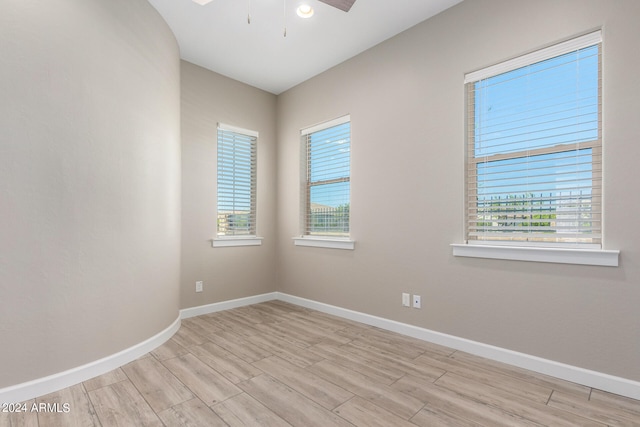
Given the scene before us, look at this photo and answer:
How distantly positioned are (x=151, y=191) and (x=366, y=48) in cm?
252

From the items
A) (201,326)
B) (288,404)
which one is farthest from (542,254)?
(201,326)

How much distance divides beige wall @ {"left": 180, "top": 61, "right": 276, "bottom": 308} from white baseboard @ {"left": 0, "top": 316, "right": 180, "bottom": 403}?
41.1 inches

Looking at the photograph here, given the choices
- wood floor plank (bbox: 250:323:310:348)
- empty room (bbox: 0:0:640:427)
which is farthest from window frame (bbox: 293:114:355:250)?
wood floor plank (bbox: 250:323:310:348)

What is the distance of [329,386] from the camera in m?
2.14

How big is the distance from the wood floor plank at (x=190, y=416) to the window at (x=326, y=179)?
89.6 inches

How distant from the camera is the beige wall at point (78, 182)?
193cm

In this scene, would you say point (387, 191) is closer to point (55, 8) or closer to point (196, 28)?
point (196, 28)

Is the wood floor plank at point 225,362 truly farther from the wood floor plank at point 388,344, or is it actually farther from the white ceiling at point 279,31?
the white ceiling at point 279,31

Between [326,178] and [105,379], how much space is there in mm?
2818

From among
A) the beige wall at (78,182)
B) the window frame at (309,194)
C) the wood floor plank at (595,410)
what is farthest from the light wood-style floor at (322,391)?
the window frame at (309,194)

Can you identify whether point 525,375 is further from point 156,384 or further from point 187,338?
point 187,338

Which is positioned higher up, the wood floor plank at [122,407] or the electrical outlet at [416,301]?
the electrical outlet at [416,301]

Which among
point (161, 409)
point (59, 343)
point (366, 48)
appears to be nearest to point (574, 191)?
point (366, 48)

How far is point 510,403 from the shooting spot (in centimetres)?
193
